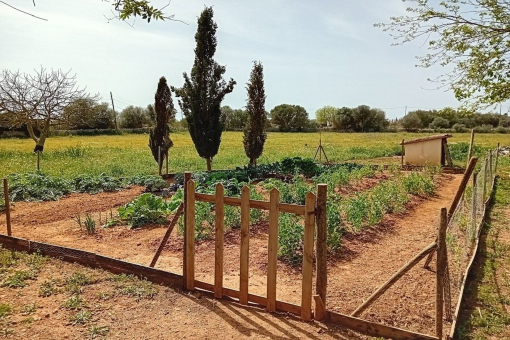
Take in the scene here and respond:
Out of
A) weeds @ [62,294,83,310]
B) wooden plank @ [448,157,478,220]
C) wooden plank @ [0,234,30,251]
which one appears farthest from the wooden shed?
weeds @ [62,294,83,310]

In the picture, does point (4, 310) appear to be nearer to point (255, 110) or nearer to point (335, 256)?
point (335, 256)

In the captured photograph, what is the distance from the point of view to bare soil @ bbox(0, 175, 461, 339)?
4766 millimetres

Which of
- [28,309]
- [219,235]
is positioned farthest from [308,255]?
[28,309]

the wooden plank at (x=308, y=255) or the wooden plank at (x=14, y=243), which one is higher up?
the wooden plank at (x=308, y=255)

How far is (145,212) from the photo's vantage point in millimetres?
8523

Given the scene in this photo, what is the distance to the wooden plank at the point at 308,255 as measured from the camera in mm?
4141

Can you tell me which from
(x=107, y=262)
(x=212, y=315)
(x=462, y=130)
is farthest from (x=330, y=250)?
(x=462, y=130)

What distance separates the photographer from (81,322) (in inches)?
169

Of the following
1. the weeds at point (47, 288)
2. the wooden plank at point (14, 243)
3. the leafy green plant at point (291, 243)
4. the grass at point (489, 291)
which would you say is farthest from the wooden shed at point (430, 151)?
the weeds at point (47, 288)

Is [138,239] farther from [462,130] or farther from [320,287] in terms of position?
[462,130]

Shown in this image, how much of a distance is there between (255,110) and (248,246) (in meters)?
14.6

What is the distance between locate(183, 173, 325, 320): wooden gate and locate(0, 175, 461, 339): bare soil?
0.84 feet

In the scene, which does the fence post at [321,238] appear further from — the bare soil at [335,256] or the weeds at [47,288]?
the weeds at [47,288]

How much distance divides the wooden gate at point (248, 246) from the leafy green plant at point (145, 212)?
12.0 ft
